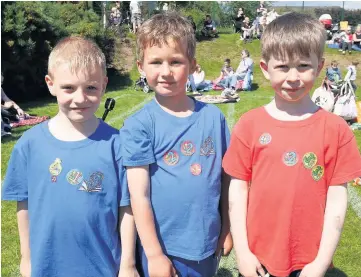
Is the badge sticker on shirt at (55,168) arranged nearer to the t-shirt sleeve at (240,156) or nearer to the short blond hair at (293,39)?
the t-shirt sleeve at (240,156)

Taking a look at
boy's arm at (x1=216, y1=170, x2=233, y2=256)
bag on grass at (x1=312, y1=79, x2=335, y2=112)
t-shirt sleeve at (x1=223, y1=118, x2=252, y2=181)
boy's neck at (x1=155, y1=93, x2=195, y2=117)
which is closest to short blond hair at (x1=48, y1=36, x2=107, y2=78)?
boy's neck at (x1=155, y1=93, x2=195, y2=117)

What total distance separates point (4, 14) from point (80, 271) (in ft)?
45.0

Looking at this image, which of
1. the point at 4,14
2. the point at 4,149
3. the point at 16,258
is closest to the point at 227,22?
the point at 4,14

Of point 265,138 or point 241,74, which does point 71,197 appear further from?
point 241,74

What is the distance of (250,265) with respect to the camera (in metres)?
2.25

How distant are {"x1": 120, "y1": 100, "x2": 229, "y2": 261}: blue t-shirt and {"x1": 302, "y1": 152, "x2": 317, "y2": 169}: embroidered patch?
45cm

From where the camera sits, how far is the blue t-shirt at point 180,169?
7.48 feet

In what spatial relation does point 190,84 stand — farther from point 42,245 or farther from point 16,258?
point 42,245

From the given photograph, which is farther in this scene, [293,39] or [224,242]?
[224,242]

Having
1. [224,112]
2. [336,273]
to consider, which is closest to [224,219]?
[336,273]

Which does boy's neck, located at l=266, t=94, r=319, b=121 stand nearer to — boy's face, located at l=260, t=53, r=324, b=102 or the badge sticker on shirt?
boy's face, located at l=260, t=53, r=324, b=102

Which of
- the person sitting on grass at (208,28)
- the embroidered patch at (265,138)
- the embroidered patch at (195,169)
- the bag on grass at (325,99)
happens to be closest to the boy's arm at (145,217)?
the embroidered patch at (195,169)

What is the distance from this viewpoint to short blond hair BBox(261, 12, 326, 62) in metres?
2.13

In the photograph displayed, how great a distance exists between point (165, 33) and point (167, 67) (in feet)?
0.58
